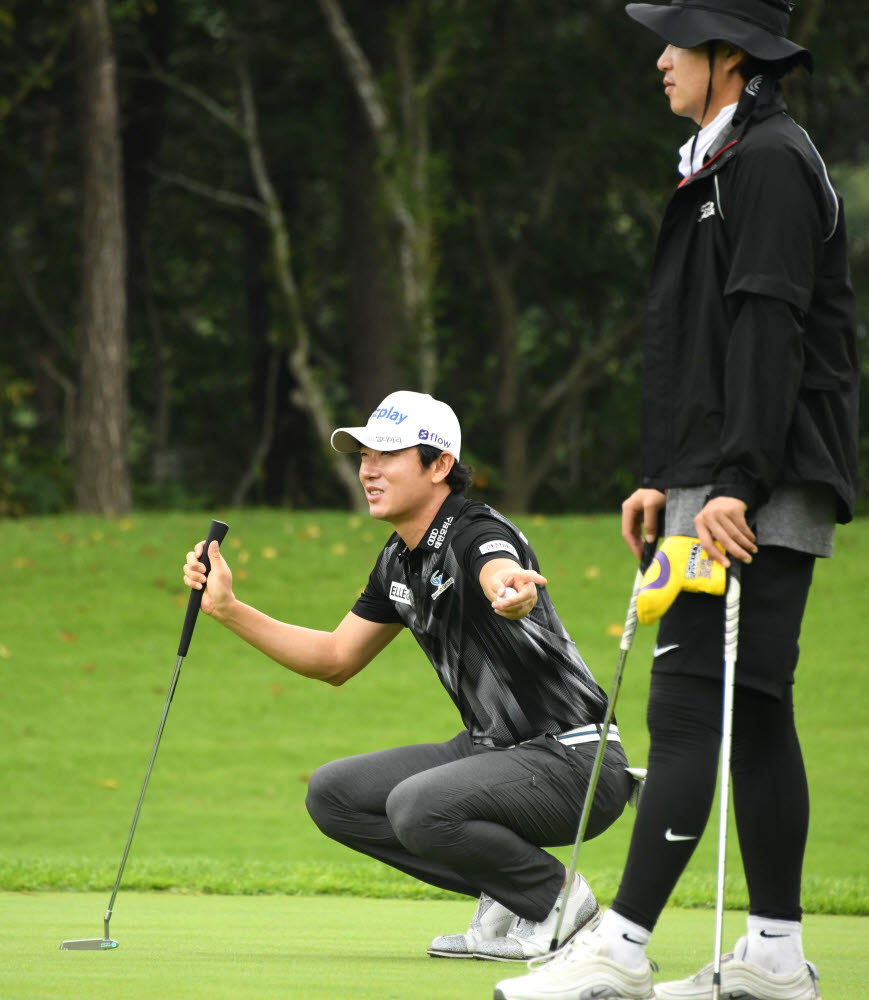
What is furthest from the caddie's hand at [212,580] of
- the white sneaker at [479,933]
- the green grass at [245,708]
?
the green grass at [245,708]

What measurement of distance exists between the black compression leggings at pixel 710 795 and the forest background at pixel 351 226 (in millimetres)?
15513

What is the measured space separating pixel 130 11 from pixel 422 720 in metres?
9.44

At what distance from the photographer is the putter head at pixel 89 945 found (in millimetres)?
4016

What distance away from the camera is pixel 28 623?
1338 cm

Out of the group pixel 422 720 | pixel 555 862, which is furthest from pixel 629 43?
pixel 555 862

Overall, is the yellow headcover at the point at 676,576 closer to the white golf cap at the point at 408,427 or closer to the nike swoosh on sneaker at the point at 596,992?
the nike swoosh on sneaker at the point at 596,992

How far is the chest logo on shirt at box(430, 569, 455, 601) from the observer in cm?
429

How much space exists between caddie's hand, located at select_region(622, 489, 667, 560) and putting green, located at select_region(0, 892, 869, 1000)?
0.98 meters

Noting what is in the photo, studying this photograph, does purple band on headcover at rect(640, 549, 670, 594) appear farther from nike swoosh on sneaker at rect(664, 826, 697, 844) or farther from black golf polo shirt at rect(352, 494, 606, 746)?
black golf polo shirt at rect(352, 494, 606, 746)

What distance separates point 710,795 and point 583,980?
1.44 feet

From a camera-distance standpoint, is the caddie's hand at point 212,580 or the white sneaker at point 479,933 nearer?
the white sneaker at point 479,933

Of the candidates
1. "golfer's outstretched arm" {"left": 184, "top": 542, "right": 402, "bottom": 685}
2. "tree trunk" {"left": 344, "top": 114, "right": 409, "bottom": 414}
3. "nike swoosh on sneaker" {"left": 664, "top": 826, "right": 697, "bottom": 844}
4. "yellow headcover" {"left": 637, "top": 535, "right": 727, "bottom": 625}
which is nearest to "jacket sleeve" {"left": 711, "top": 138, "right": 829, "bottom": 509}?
"yellow headcover" {"left": 637, "top": 535, "right": 727, "bottom": 625}

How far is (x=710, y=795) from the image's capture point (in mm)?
3307

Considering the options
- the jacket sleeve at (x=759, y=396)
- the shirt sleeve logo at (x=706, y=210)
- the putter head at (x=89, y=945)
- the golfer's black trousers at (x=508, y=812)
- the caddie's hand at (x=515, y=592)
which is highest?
the shirt sleeve logo at (x=706, y=210)
